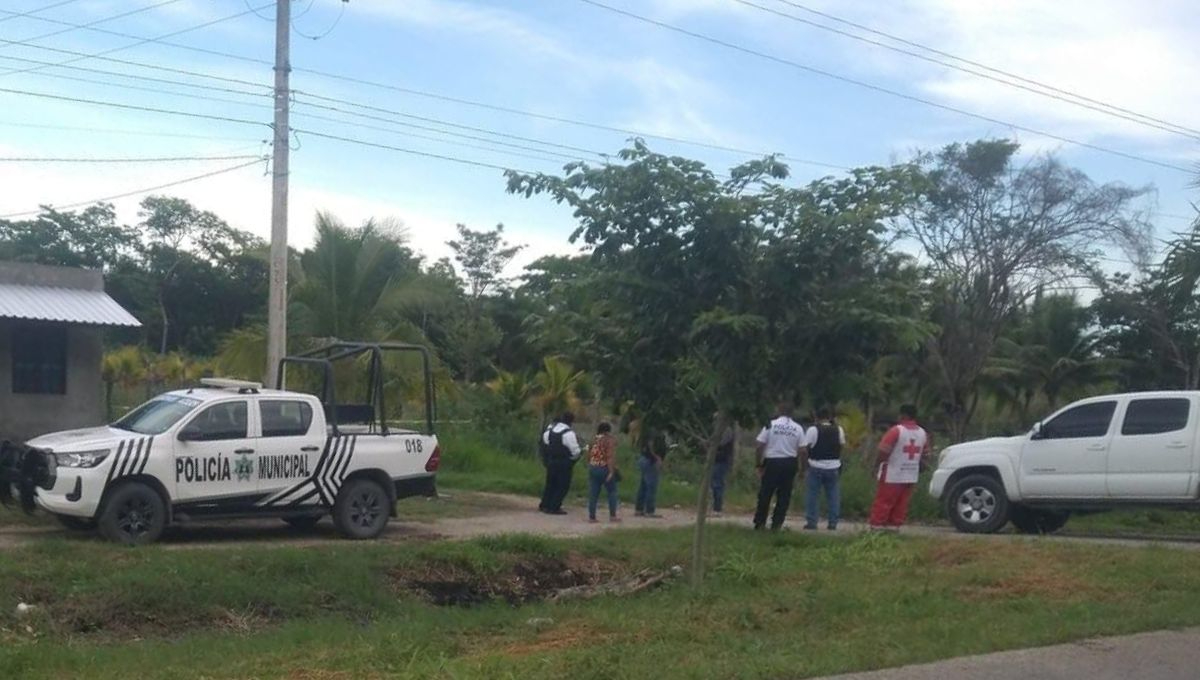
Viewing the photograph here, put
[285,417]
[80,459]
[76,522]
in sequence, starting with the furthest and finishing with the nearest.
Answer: [285,417]
[76,522]
[80,459]

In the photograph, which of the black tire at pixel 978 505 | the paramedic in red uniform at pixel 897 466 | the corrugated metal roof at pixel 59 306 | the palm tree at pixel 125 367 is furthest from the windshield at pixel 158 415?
the palm tree at pixel 125 367

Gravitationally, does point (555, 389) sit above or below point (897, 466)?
above

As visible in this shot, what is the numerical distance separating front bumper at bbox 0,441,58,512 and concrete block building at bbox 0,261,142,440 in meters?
3.55

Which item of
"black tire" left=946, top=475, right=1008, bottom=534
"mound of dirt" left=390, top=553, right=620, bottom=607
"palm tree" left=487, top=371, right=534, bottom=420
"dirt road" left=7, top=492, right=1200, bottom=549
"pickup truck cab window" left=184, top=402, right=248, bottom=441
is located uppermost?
"palm tree" left=487, top=371, right=534, bottom=420

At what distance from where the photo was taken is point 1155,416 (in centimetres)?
1809

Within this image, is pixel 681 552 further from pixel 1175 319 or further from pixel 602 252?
pixel 1175 319

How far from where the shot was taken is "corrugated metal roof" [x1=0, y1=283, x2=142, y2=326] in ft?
60.1

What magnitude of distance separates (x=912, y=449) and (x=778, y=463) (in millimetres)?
1705

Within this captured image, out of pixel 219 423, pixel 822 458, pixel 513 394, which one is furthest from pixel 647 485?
pixel 513 394

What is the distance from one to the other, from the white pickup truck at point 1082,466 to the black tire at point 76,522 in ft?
36.4

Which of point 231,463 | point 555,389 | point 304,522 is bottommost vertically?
point 304,522

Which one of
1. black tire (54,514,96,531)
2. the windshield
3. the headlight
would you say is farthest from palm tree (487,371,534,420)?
the headlight

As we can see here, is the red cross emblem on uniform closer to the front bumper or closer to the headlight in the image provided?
the headlight

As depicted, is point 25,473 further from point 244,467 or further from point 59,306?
point 59,306
